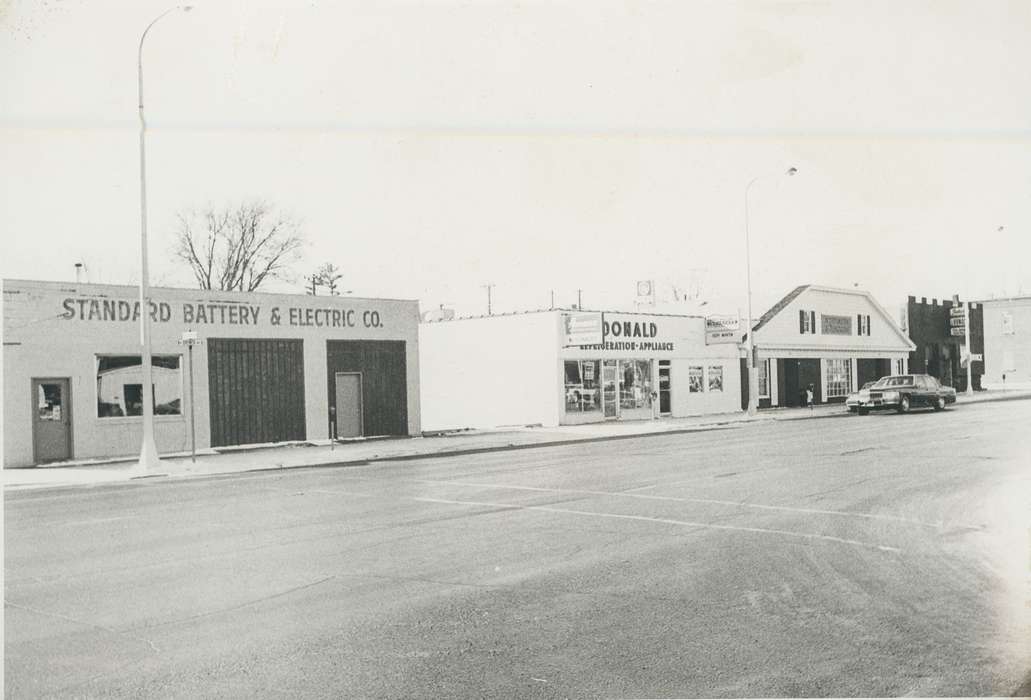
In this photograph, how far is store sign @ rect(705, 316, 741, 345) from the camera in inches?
1436

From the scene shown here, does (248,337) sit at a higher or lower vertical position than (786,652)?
higher

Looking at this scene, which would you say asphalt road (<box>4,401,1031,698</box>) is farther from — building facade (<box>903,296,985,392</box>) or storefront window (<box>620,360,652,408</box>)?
building facade (<box>903,296,985,392</box>)

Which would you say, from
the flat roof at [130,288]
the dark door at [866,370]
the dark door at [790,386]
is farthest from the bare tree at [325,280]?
the dark door at [866,370]

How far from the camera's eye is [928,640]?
17.8 feet

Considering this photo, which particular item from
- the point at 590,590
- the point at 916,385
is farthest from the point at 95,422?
the point at 916,385

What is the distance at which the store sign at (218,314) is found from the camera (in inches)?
805

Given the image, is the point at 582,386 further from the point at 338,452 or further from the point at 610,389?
the point at 338,452

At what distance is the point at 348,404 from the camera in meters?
25.4

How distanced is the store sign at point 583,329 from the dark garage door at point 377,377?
6699 millimetres

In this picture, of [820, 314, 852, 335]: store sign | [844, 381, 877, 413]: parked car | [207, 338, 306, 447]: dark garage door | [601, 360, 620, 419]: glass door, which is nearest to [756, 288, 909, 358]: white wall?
[820, 314, 852, 335]: store sign

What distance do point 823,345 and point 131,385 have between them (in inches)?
1327

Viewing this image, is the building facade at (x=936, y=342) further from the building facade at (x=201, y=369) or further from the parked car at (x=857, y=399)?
the building facade at (x=201, y=369)

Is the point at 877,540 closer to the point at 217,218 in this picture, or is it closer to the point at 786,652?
the point at 786,652

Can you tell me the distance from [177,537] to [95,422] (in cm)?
1283
